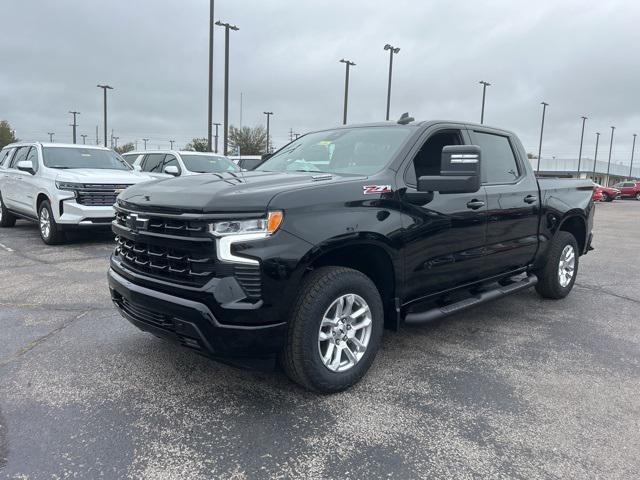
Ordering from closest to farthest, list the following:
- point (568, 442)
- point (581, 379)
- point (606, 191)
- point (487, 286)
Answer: point (568, 442), point (581, 379), point (487, 286), point (606, 191)

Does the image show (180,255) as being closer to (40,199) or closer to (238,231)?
(238,231)

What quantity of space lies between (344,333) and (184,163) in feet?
30.9

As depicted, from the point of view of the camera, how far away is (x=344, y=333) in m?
3.27

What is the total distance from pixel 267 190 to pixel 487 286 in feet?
8.39

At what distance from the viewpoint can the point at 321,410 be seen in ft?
10.2

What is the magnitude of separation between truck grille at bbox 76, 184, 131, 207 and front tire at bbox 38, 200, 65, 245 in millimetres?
621

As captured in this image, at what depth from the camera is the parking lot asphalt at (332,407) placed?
2.55 metres

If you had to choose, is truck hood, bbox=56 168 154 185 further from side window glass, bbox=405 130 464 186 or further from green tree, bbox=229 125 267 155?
green tree, bbox=229 125 267 155

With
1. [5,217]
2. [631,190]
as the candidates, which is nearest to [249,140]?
A: [631,190]

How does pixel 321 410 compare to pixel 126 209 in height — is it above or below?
below

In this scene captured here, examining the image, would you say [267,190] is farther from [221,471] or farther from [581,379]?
[581,379]

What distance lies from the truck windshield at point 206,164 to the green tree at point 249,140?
33.7 m

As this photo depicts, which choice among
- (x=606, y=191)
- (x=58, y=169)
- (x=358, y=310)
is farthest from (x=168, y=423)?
(x=606, y=191)

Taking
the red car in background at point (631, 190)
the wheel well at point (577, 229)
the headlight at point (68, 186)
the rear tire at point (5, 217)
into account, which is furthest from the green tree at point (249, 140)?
the wheel well at point (577, 229)
